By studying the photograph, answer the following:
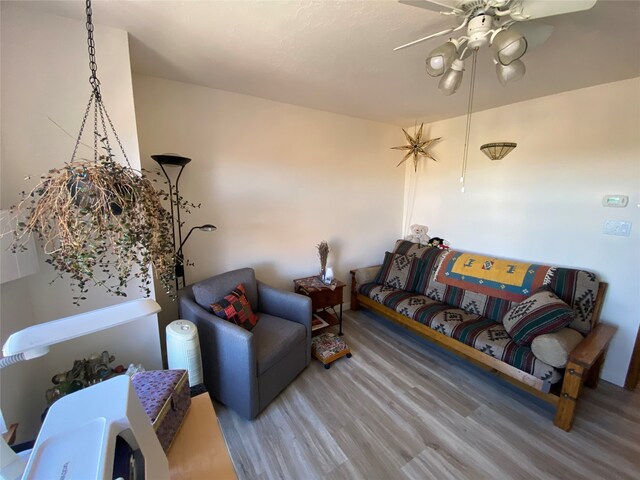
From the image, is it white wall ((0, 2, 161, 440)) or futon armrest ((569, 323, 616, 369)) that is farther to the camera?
futon armrest ((569, 323, 616, 369))

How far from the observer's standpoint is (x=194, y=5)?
1233 millimetres

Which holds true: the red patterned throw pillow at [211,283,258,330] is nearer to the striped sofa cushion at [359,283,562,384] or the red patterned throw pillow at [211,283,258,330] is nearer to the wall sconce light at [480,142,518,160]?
the striped sofa cushion at [359,283,562,384]

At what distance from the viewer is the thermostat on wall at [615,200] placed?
2.02 m

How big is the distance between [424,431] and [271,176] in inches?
95.3

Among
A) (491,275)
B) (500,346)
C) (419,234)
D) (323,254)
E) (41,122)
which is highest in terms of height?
(41,122)

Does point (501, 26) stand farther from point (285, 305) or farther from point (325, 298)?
point (325, 298)

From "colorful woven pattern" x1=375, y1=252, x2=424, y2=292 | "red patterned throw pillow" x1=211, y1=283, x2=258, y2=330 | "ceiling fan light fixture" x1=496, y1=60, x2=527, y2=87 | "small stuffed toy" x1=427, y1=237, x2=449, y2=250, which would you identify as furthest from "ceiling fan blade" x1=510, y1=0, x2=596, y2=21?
"small stuffed toy" x1=427, y1=237, x2=449, y2=250

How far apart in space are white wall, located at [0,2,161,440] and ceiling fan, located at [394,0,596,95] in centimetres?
156

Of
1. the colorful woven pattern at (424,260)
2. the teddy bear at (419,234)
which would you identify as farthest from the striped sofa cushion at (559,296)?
the teddy bear at (419,234)

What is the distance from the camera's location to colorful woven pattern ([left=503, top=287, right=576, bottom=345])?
1838 millimetres

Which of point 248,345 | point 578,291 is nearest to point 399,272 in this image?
point 578,291

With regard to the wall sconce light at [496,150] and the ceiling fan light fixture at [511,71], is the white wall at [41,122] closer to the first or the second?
the ceiling fan light fixture at [511,71]

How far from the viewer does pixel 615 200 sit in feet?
6.76

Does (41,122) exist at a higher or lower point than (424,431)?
higher
